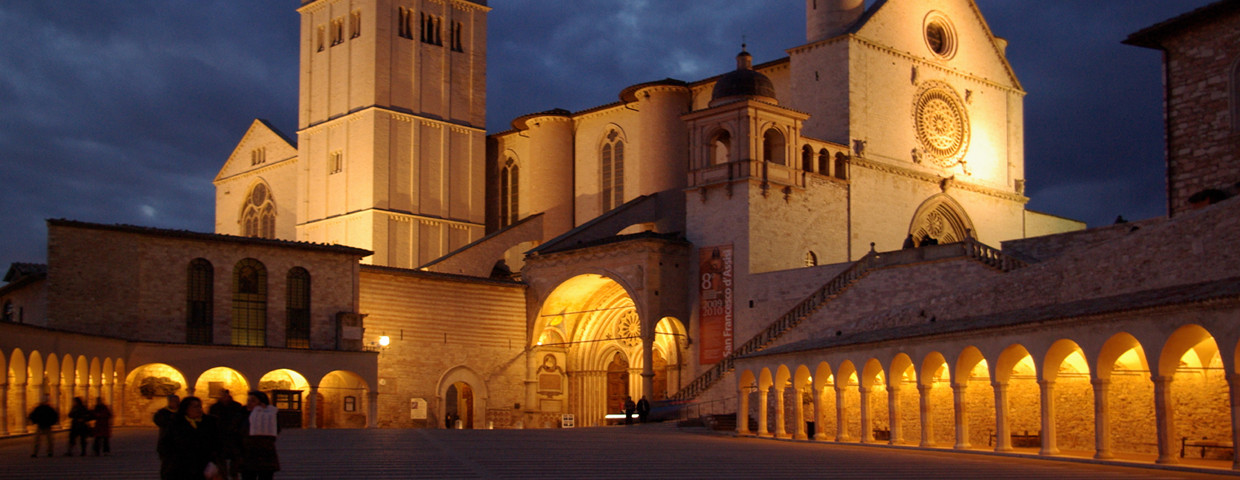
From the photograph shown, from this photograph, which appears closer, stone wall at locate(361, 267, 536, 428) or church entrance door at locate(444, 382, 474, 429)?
stone wall at locate(361, 267, 536, 428)

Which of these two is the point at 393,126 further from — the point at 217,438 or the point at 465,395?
the point at 217,438

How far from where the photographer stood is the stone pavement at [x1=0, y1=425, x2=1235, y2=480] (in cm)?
1852

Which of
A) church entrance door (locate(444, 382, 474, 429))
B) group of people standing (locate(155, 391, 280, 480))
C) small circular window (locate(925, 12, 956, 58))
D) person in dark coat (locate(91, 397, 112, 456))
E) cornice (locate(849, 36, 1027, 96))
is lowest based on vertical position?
church entrance door (locate(444, 382, 474, 429))

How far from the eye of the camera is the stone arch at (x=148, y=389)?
38469 millimetres

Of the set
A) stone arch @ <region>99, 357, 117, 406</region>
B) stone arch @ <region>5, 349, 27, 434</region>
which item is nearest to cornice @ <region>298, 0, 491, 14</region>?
stone arch @ <region>99, 357, 117, 406</region>

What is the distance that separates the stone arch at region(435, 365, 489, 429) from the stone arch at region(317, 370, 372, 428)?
409cm

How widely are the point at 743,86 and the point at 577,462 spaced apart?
2636 centimetres

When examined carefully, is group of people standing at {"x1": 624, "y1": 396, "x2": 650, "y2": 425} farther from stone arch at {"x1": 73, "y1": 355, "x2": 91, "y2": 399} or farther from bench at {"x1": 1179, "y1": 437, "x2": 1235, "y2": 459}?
bench at {"x1": 1179, "y1": 437, "x2": 1235, "y2": 459}

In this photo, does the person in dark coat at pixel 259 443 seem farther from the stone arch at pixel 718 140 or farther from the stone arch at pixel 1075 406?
the stone arch at pixel 718 140

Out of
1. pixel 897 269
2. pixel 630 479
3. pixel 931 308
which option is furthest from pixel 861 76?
pixel 630 479

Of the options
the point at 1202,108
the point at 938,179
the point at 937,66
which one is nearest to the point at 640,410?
the point at 938,179

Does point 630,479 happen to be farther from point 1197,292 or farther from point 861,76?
point 861,76

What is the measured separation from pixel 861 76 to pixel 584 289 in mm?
13102

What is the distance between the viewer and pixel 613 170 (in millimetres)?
57406
